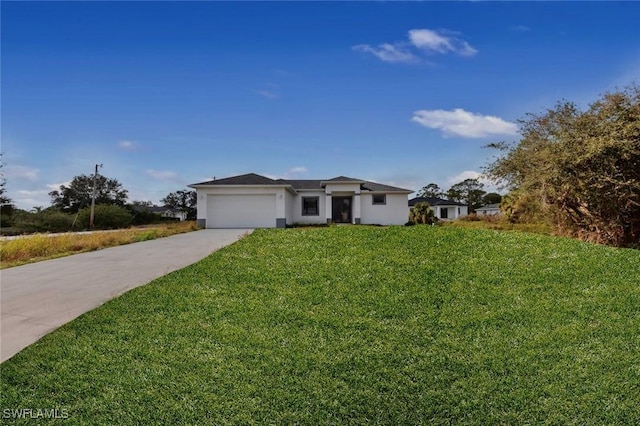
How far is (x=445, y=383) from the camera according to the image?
3512 millimetres

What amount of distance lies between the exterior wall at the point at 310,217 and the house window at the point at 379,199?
345 centimetres

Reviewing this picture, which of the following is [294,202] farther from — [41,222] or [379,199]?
[41,222]

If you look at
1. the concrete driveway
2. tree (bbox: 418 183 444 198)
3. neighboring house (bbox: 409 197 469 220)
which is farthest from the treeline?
tree (bbox: 418 183 444 198)

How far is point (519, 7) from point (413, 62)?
238cm

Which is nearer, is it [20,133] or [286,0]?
[286,0]

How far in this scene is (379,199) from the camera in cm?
2588

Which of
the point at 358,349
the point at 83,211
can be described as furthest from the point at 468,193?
the point at 358,349

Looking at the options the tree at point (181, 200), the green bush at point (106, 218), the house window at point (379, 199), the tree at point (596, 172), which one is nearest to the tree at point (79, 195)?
the tree at point (181, 200)

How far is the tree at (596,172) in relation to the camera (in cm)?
920

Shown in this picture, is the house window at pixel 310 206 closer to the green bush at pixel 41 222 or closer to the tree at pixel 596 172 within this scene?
the tree at pixel 596 172

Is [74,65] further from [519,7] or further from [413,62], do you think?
[519,7]

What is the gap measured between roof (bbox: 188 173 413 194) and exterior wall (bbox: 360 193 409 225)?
0.61m

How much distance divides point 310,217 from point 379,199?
4.89m

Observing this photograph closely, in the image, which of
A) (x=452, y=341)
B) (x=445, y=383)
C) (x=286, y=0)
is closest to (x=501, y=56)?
(x=286, y=0)
